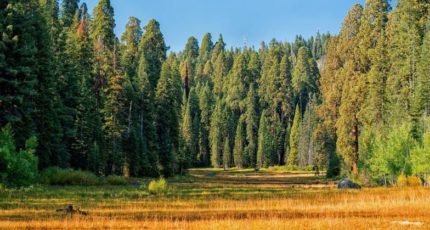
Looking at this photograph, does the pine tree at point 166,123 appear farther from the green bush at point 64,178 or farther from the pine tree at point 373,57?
the green bush at point 64,178

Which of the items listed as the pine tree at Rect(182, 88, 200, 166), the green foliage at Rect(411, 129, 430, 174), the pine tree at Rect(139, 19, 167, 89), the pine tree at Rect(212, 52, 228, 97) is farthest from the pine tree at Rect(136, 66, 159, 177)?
the pine tree at Rect(212, 52, 228, 97)

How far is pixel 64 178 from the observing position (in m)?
40.6

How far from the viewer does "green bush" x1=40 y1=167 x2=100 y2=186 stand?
40.0 m

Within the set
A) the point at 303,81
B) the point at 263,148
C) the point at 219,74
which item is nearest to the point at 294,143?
the point at 263,148

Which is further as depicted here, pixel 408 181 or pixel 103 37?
pixel 103 37

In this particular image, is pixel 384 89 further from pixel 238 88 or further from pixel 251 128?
pixel 238 88

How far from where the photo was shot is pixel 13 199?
25.1 m

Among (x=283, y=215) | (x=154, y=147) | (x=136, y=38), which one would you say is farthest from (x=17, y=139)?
(x=136, y=38)

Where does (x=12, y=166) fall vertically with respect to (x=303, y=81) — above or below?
below

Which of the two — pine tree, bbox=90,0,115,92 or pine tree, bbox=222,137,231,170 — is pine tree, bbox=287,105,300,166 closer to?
pine tree, bbox=222,137,231,170

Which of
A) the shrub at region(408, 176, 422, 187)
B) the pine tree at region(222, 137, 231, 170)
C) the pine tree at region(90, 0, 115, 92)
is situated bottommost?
the shrub at region(408, 176, 422, 187)

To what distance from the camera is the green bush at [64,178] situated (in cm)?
4000

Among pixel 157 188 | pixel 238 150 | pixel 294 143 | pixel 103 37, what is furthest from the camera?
pixel 238 150

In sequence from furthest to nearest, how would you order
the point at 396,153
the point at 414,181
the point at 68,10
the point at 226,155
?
the point at 226,155
the point at 68,10
the point at 396,153
the point at 414,181
